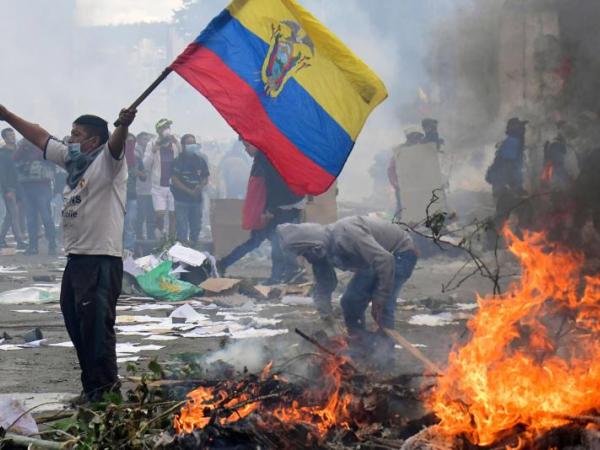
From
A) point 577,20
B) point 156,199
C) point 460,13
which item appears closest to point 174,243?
point 156,199

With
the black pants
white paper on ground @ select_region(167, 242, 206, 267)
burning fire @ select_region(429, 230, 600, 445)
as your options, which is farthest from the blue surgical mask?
white paper on ground @ select_region(167, 242, 206, 267)

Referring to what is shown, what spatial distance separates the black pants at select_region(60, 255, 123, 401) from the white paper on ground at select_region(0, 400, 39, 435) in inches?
38.0

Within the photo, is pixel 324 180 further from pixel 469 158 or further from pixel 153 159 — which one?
pixel 469 158

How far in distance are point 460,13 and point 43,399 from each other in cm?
1604

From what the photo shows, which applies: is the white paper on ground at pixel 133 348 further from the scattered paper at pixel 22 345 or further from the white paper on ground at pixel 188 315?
the white paper on ground at pixel 188 315

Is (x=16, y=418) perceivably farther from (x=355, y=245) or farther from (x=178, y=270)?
(x=178, y=270)

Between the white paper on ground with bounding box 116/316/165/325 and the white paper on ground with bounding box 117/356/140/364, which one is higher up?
the white paper on ground with bounding box 116/316/165/325

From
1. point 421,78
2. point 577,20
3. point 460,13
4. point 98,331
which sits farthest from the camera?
point 421,78

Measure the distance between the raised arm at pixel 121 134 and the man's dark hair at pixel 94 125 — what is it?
36 cm

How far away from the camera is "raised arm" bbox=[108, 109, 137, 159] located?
4.98 meters

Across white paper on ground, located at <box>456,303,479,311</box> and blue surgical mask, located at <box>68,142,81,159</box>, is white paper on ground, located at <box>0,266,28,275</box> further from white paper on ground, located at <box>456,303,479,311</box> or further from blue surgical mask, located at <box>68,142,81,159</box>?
blue surgical mask, located at <box>68,142,81,159</box>

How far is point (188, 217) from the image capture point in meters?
16.1

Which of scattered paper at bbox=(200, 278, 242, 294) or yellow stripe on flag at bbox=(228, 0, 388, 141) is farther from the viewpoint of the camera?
scattered paper at bbox=(200, 278, 242, 294)

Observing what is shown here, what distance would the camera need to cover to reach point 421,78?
24562 millimetres
